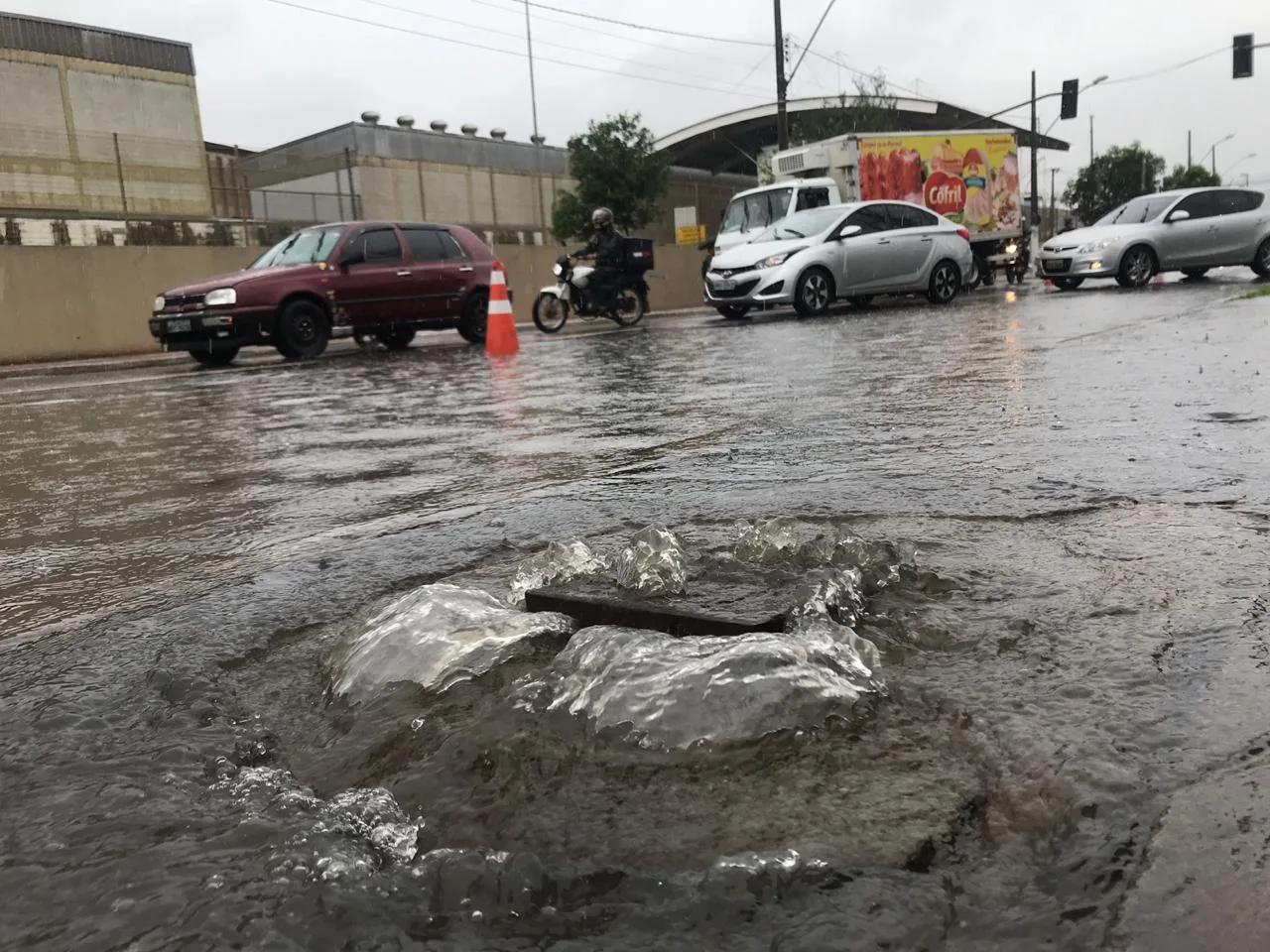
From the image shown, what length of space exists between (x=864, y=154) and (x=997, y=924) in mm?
20634

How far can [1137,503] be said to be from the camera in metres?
2.89

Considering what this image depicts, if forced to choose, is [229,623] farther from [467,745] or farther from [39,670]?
[467,745]

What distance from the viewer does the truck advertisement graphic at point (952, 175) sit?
20438mm

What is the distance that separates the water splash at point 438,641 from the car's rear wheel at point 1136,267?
17185 millimetres

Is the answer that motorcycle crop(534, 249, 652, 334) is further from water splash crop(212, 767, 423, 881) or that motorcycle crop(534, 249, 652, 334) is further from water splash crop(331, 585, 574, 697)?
water splash crop(212, 767, 423, 881)

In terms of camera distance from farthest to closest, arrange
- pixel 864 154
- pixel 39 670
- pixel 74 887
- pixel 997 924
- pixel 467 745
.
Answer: pixel 864 154, pixel 39 670, pixel 467 745, pixel 74 887, pixel 997 924

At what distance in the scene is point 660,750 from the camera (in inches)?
59.4

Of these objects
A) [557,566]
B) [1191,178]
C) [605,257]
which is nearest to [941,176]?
[605,257]

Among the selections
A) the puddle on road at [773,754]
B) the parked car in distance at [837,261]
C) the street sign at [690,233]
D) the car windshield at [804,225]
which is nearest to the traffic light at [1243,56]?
the street sign at [690,233]

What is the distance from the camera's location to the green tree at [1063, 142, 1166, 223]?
80.1 metres

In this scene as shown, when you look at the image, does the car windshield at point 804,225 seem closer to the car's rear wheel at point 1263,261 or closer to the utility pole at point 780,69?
the car's rear wheel at point 1263,261

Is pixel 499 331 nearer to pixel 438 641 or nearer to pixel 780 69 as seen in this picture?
pixel 438 641

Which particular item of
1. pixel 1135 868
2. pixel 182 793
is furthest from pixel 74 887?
pixel 1135 868

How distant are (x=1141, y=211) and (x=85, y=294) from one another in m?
17.1
